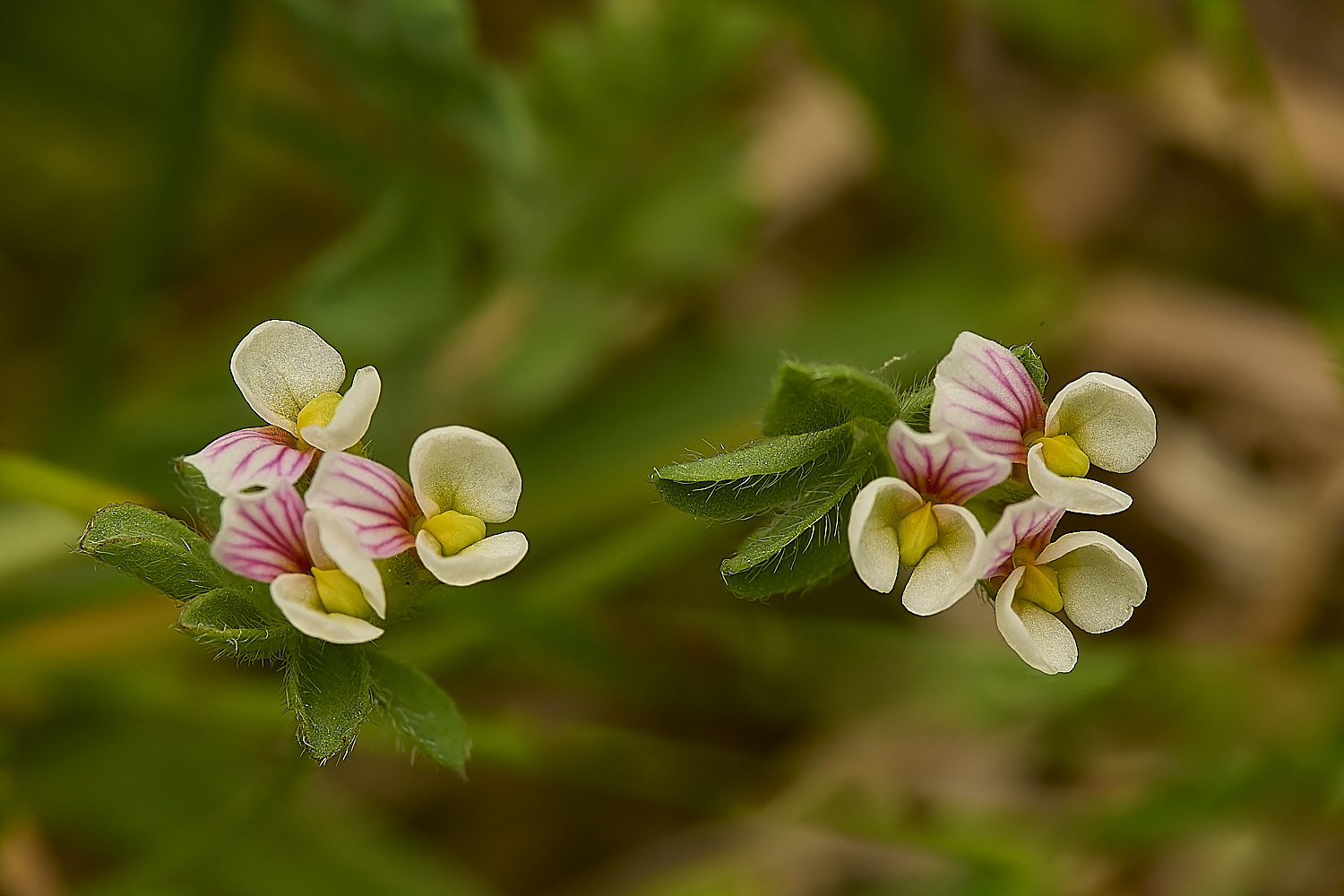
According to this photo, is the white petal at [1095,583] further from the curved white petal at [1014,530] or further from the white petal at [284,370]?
the white petal at [284,370]

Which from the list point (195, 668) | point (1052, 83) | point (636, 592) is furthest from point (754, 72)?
point (195, 668)

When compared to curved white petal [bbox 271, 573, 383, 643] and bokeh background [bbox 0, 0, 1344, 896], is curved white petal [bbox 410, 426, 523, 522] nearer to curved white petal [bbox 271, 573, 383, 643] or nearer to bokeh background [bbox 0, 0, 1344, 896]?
curved white petal [bbox 271, 573, 383, 643]

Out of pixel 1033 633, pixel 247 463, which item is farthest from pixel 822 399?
pixel 247 463

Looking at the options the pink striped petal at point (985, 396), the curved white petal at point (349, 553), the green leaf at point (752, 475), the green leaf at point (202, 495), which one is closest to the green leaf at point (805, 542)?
the green leaf at point (752, 475)

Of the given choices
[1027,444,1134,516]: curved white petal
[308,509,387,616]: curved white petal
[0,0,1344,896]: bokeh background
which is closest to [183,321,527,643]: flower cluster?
[308,509,387,616]: curved white petal

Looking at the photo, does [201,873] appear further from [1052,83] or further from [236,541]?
[1052,83]
